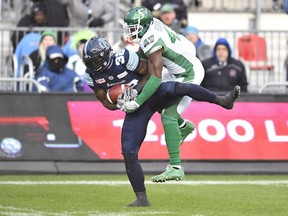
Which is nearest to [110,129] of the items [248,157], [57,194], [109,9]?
[248,157]

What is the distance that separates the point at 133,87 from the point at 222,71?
611cm

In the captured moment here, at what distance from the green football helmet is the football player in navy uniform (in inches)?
8.2

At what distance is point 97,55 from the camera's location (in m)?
10.7

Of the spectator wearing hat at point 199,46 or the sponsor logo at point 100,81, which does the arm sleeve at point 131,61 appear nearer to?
the sponsor logo at point 100,81

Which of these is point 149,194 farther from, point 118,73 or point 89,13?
point 89,13

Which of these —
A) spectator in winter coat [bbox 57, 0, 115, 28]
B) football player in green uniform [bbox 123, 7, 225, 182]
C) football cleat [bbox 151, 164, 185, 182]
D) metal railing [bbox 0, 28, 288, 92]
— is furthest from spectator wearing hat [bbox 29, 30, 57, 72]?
football cleat [bbox 151, 164, 185, 182]

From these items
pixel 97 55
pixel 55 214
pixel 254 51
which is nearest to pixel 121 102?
pixel 97 55

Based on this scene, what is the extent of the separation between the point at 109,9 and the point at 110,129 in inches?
222

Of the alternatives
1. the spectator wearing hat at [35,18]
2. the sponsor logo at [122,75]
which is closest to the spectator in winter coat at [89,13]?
the spectator wearing hat at [35,18]

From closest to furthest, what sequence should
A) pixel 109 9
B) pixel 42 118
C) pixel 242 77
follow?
pixel 42 118 < pixel 242 77 < pixel 109 9

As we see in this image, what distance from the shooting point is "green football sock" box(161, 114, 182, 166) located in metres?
11.1

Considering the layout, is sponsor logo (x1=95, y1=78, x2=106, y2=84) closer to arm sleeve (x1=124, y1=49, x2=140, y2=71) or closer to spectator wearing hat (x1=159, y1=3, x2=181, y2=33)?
arm sleeve (x1=124, y1=49, x2=140, y2=71)

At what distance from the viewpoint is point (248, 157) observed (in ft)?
50.4

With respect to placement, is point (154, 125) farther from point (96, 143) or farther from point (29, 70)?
point (29, 70)
